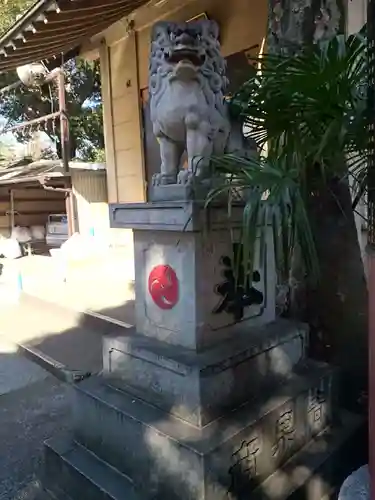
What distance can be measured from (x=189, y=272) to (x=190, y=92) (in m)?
0.92

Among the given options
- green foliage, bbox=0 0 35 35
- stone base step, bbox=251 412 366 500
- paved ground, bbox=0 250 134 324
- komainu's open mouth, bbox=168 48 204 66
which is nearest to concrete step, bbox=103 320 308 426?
stone base step, bbox=251 412 366 500

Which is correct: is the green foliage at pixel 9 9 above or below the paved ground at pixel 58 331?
above

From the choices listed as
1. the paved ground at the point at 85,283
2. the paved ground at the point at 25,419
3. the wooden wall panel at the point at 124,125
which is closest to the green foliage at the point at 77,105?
the wooden wall panel at the point at 124,125

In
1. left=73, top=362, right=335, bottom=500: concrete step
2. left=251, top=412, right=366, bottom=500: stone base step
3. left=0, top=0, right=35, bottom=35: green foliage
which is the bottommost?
left=251, top=412, right=366, bottom=500: stone base step

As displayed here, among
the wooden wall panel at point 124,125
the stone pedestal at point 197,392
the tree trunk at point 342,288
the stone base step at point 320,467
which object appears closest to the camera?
the stone pedestal at point 197,392

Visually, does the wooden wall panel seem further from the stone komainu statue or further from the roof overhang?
the stone komainu statue

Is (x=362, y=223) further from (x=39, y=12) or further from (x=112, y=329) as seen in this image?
(x=39, y=12)

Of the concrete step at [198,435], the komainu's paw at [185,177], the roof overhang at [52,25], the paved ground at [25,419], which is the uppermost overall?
the roof overhang at [52,25]

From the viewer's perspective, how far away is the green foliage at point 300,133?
63.2 inches

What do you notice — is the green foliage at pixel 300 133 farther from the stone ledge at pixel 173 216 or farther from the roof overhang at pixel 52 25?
the roof overhang at pixel 52 25

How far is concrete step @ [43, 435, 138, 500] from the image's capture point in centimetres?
211

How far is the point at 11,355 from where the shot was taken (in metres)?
4.68

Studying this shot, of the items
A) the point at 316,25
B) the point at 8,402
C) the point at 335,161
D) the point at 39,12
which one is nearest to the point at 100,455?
the point at 8,402

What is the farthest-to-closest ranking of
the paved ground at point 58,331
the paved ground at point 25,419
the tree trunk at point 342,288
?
1. the paved ground at point 58,331
2. the tree trunk at point 342,288
3. the paved ground at point 25,419
